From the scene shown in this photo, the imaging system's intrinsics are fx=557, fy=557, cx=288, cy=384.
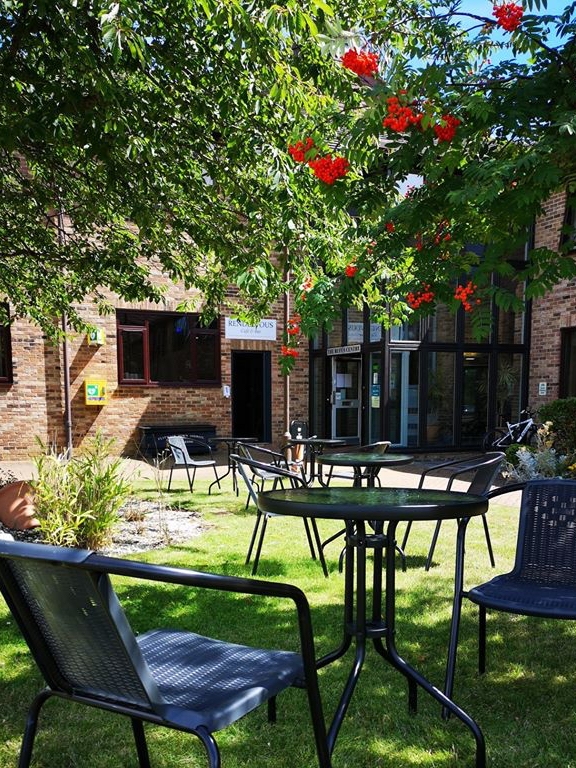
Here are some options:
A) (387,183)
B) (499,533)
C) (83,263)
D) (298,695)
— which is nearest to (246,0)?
(387,183)

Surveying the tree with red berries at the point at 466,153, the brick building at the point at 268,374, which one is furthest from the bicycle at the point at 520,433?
the tree with red berries at the point at 466,153

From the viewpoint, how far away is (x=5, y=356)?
1057cm

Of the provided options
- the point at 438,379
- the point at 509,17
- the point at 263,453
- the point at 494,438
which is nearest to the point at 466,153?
the point at 509,17

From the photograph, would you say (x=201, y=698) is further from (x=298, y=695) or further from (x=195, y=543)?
(x=195, y=543)

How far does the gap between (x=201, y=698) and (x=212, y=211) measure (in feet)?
12.6

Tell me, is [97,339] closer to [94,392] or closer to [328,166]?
[94,392]

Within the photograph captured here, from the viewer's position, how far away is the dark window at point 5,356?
1051 cm

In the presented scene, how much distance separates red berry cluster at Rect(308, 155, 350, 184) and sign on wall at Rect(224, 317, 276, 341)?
9.38 metres

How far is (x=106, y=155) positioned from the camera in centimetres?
346

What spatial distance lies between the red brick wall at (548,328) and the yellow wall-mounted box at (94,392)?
344 inches

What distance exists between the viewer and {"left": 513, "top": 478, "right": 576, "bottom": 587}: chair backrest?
99.2 inches

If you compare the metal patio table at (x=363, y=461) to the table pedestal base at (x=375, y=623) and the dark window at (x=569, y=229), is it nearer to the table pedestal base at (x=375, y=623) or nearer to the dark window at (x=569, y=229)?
the table pedestal base at (x=375, y=623)

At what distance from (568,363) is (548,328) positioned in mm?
806

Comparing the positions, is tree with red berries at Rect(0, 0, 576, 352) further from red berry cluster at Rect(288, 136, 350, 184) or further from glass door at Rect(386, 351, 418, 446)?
glass door at Rect(386, 351, 418, 446)
